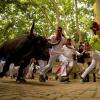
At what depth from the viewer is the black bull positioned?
11.6m

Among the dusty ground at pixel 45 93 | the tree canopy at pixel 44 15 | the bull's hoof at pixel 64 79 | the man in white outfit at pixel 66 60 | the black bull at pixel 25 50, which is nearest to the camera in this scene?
the dusty ground at pixel 45 93

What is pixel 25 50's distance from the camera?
38.3 feet

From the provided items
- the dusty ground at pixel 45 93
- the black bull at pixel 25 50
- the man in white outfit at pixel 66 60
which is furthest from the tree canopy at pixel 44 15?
the dusty ground at pixel 45 93

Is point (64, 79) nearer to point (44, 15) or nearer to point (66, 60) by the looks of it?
point (66, 60)

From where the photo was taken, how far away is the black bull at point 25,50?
11.6m

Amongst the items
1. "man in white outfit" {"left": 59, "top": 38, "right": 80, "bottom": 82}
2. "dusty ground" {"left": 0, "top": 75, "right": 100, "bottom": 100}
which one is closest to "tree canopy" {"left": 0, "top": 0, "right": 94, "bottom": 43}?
"man in white outfit" {"left": 59, "top": 38, "right": 80, "bottom": 82}

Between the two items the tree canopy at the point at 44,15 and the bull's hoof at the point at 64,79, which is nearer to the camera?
the bull's hoof at the point at 64,79

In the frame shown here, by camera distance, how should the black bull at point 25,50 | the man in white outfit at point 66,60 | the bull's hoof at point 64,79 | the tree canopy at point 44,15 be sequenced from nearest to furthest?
the black bull at point 25,50
the bull's hoof at point 64,79
the man in white outfit at point 66,60
the tree canopy at point 44,15

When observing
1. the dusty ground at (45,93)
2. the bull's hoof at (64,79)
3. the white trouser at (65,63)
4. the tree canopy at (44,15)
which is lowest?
the dusty ground at (45,93)

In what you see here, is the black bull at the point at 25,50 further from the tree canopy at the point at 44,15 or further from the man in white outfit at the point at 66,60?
the tree canopy at the point at 44,15

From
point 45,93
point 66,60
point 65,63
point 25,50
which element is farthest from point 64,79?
point 45,93

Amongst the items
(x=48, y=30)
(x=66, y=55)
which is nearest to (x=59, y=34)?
(x=66, y=55)

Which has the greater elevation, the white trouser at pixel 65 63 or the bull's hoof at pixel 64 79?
the white trouser at pixel 65 63

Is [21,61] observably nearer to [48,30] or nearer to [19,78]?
[19,78]
